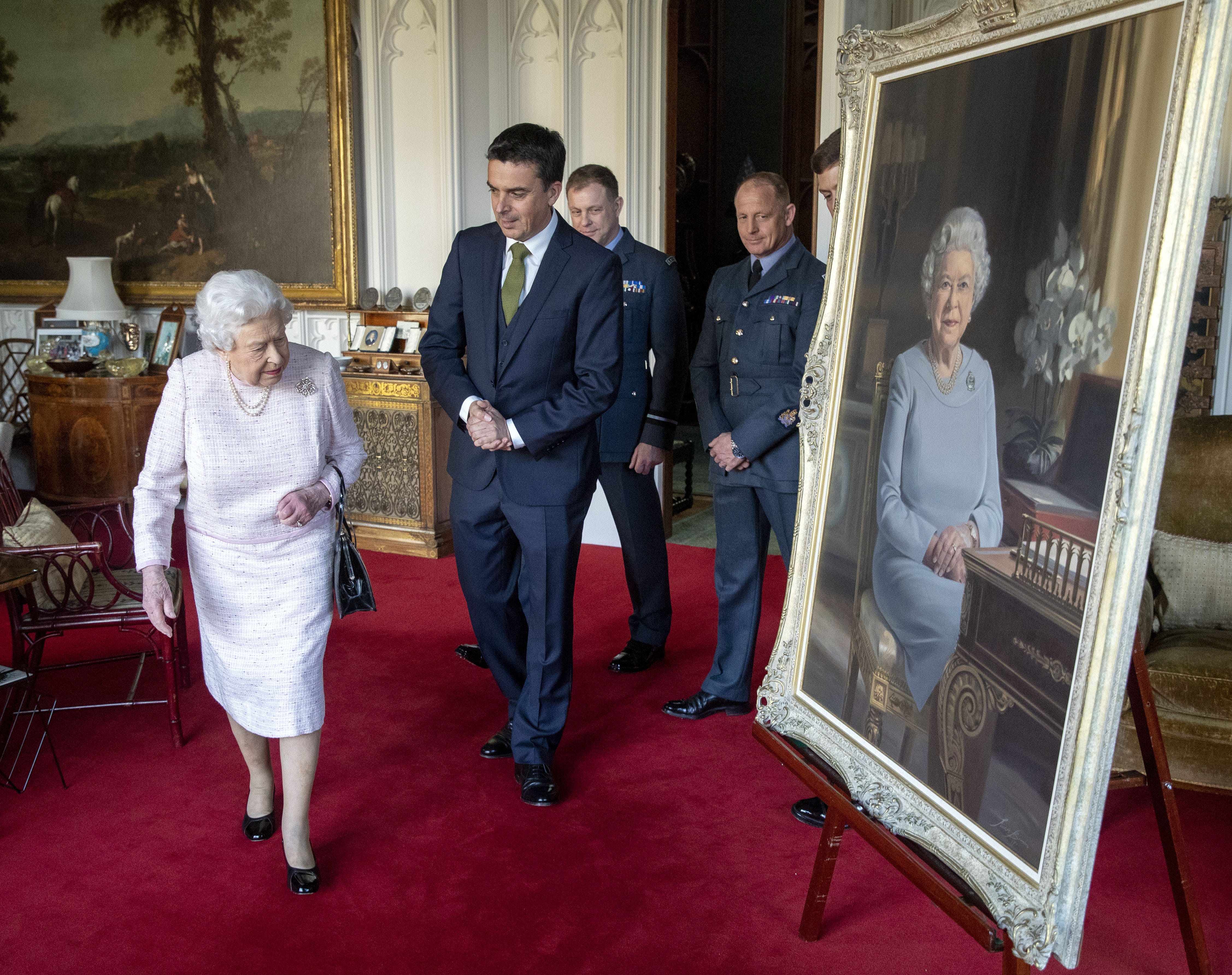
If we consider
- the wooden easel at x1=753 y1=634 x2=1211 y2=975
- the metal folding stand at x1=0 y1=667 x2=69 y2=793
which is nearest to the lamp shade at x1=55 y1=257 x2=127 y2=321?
the metal folding stand at x1=0 y1=667 x2=69 y2=793

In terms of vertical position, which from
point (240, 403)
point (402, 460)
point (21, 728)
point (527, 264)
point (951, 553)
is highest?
point (527, 264)

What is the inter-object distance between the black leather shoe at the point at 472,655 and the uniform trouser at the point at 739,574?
3.29 ft

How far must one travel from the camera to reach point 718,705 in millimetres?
3494

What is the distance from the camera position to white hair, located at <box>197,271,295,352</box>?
87.7 inches

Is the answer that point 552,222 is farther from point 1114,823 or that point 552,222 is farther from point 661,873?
point 1114,823

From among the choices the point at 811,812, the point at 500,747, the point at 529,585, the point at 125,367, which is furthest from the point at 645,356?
the point at 125,367

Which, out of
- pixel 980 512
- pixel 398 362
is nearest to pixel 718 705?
pixel 980 512

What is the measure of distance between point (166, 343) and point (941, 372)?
233 inches

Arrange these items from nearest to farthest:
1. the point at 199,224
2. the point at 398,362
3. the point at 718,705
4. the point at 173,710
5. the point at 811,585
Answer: the point at 811,585, the point at 173,710, the point at 718,705, the point at 398,362, the point at 199,224

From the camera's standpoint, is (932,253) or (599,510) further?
(599,510)

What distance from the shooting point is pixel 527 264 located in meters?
2.86

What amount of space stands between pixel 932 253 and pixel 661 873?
63.8 inches

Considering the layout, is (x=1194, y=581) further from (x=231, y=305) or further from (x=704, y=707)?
(x=231, y=305)

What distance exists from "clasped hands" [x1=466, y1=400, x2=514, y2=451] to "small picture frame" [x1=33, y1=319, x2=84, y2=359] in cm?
447
